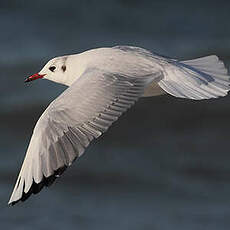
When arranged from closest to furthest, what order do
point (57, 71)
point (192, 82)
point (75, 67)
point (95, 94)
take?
point (95, 94), point (192, 82), point (75, 67), point (57, 71)

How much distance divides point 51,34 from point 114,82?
4484 mm

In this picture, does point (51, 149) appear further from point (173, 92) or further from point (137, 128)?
point (137, 128)

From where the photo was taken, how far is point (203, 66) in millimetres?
8234

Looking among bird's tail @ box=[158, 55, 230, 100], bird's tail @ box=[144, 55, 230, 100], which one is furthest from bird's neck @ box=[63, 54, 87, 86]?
bird's tail @ box=[158, 55, 230, 100]

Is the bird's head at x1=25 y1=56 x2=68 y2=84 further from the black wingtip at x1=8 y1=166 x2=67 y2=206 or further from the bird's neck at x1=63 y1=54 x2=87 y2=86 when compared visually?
the black wingtip at x1=8 y1=166 x2=67 y2=206

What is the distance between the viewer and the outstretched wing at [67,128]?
691cm

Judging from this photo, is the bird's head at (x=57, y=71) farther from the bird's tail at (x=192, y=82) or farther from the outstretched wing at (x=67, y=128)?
the outstretched wing at (x=67, y=128)

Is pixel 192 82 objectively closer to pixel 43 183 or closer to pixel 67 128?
pixel 67 128

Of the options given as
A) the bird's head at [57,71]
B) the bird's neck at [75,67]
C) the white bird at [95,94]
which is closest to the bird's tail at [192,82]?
the white bird at [95,94]

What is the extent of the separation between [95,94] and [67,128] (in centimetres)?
31

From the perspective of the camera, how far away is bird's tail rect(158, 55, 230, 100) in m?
7.45

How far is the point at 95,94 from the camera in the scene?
7203 millimetres

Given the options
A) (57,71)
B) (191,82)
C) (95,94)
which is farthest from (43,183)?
(57,71)

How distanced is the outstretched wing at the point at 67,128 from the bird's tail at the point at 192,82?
268mm
